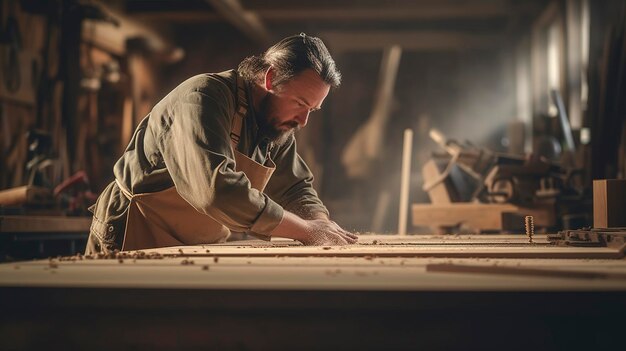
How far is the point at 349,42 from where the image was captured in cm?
1121

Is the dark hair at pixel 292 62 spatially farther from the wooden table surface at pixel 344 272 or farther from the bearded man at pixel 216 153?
the wooden table surface at pixel 344 272

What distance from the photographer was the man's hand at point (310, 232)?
8.61ft

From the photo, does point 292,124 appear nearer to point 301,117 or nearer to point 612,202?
point 301,117

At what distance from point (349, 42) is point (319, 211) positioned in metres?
8.12

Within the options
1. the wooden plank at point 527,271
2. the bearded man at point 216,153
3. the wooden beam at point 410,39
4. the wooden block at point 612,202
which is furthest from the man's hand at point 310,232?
the wooden beam at point 410,39

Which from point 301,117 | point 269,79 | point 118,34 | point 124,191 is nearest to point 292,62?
point 269,79

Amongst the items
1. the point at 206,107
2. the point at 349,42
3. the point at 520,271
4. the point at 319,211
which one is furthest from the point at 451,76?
the point at 520,271

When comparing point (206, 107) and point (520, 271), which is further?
point (206, 107)

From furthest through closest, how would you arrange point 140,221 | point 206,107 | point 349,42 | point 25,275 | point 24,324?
1. point 349,42
2. point 140,221
3. point 206,107
4. point 25,275
5. point 24,324

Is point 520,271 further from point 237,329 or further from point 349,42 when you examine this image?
point 349,42

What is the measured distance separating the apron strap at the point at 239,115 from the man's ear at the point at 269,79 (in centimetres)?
11

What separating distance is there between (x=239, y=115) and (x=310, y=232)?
708 mm

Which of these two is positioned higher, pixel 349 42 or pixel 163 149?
pixel 349 42

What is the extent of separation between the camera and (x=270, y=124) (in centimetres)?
324
